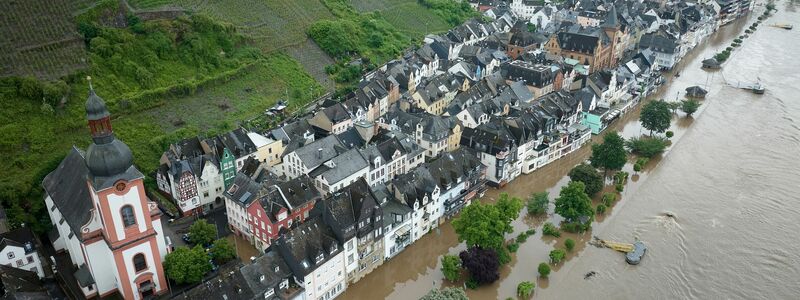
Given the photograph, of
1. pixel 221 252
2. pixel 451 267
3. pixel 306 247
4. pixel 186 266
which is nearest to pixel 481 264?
pixel 451 267

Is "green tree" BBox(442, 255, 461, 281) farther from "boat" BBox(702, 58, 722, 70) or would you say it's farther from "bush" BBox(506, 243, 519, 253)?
"boat" BBox(702, 58, 722, 70)

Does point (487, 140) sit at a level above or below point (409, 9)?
below

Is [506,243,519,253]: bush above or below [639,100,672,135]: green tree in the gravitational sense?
below

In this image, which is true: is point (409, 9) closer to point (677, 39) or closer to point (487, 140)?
point (677, 39)

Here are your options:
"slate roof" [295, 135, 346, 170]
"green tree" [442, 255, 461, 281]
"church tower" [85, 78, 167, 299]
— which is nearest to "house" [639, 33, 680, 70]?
"slate roof" [295, 135, 346, 170]

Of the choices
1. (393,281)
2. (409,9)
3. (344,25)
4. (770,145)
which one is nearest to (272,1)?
(344,25)

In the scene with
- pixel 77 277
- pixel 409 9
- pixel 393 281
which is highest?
pixel 409 9
